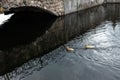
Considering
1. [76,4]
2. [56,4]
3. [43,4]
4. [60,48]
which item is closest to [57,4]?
[56,4]

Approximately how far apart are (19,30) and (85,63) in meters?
17.8

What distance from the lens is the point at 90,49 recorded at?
90.7 ft

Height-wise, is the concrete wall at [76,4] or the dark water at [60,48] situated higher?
the concrete wall at [76,4]

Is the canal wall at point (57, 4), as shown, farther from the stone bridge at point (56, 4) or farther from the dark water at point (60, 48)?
the dark water at point (60, 48)

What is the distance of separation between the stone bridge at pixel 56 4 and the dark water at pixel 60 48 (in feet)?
5.61

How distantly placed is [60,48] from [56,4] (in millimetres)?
16478

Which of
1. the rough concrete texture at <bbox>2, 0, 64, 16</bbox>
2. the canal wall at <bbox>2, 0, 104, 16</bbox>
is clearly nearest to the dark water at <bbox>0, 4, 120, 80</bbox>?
the canal wall at <bbox>2, 0, 104, 16</bbox>

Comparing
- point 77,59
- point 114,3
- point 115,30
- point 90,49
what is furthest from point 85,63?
point 114,3

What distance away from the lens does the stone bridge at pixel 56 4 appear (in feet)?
115

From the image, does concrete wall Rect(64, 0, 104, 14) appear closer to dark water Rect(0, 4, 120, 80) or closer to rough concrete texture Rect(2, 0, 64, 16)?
rough concrete texture Rect(2, 0, 64, 16)

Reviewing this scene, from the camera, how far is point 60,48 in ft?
94.7

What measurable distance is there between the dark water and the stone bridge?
1.71 metres

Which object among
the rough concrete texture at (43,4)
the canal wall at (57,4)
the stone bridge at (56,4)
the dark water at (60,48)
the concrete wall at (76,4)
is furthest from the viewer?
the concrete wall at (76,4)

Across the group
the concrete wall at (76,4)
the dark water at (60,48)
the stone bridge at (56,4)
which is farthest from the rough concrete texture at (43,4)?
the dark water at (60,48)
